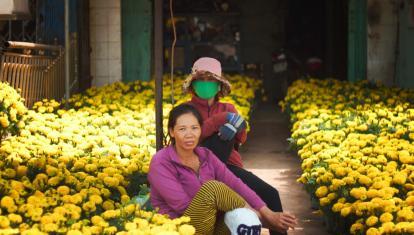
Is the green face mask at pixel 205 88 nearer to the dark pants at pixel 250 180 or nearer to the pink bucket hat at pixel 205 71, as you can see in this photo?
the pink bucket hat at pixel 205 71

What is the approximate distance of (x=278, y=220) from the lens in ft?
17.1

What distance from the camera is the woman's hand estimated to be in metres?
5.16

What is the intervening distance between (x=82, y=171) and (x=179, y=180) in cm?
146

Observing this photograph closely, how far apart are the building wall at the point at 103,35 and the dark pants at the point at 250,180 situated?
345 inches

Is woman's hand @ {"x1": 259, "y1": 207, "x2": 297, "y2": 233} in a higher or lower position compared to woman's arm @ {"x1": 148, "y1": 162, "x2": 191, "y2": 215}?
lower

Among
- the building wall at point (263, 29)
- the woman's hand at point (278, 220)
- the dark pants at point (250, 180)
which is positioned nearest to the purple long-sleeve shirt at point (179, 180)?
the woman's hand at point (278, 220)

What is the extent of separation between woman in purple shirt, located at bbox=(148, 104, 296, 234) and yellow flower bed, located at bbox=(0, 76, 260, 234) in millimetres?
219

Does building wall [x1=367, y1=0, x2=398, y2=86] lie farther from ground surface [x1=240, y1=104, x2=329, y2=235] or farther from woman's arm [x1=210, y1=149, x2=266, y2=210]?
woman's arm [x1=210, y1=149, x2=266, y2=210]

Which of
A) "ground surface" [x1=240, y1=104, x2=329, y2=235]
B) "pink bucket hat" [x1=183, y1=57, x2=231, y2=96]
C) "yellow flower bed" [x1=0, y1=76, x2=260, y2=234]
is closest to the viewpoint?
"yellow flower bed" [x1=0, y1=76, x2=260, y2=234]

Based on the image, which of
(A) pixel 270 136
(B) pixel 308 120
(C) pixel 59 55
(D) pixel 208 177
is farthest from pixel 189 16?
(D) pixel 208 177

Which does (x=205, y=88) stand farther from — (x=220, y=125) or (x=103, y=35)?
(x=103, y=35)

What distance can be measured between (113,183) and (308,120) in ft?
12.5

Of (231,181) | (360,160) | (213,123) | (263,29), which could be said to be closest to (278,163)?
(360,160)

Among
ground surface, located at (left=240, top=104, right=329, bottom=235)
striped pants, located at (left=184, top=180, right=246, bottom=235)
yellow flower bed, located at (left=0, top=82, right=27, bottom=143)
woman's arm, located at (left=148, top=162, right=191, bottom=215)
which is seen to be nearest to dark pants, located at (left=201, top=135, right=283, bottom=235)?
woman's arm, located at (left=148, top=162, right=191, bottom=215)
